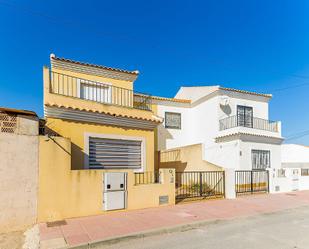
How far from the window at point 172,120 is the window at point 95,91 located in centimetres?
735

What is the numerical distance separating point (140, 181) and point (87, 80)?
584 centimetres

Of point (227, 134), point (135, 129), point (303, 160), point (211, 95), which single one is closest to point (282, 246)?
point (135, 129)

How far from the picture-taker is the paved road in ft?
18.9

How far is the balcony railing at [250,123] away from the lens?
1819cm

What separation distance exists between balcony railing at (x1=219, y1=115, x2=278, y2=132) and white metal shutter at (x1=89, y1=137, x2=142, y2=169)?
31.0ft

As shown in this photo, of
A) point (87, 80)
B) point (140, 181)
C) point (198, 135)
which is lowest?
point (140, 181)

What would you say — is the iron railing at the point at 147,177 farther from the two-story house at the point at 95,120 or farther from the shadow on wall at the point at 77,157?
the shadow on wall at the point at 77,157

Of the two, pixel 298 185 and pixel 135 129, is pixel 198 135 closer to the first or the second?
pixel 298 185

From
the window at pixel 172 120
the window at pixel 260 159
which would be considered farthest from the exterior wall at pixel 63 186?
the window at pixel 260 159

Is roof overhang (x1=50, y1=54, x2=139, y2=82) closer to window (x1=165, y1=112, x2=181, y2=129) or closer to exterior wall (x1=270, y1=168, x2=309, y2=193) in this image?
window (x1=165, y1=112, x2=181, y2=129)

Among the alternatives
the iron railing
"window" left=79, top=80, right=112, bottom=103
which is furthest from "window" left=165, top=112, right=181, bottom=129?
the iron railing

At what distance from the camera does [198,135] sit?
66.2ft

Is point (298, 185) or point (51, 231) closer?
point (51, 231)

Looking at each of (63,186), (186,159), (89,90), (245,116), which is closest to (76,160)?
(63,186)
